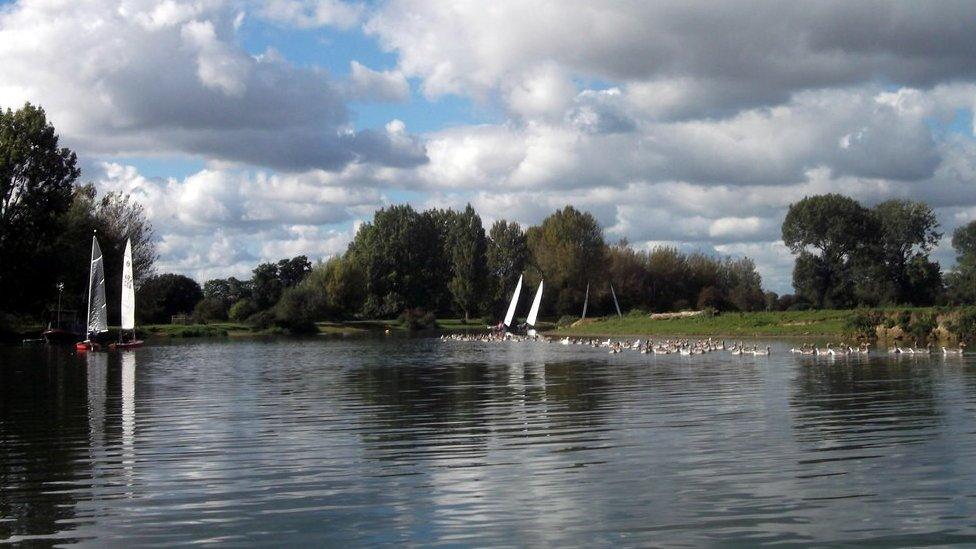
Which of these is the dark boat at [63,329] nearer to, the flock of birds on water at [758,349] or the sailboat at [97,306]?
the sailboat at [97,306]

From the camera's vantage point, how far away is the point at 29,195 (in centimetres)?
7756

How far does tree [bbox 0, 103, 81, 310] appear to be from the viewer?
253 feet

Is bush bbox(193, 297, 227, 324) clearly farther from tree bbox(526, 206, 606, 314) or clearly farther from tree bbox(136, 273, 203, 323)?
tree bbox(526, 206, 606, 314)

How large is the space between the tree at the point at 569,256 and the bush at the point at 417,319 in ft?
53.6

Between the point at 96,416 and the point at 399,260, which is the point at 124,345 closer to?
the point at 96,416

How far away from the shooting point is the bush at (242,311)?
125688 mm

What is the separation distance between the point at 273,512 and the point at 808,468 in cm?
827

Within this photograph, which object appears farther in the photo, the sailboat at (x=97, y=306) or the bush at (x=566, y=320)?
the bush at (x=566, y=320)

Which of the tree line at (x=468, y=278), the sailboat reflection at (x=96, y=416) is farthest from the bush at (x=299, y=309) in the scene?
the sailboat reflection at (x=96, y=416)

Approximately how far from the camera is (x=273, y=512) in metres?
13.5

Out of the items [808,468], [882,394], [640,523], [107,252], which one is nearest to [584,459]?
[808,468]

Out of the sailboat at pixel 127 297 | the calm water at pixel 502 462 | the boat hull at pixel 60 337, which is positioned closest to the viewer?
the calm water at pixel 502 462

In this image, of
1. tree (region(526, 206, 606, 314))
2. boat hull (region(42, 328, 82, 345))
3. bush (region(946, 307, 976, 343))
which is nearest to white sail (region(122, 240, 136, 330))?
boat hull (region(42, 328, 82, 345))

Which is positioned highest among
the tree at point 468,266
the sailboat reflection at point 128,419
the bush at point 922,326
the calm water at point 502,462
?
the tree at point 468,266
